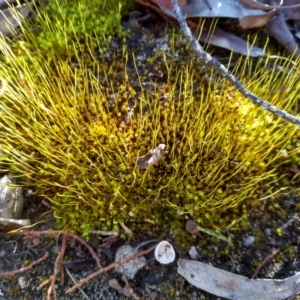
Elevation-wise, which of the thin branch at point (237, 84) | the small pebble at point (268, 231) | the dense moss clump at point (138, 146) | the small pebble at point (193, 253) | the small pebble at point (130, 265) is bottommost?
the small pebble at point (130, 265)

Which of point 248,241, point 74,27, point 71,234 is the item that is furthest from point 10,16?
point 248,241

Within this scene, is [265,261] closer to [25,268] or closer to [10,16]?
[25,268]

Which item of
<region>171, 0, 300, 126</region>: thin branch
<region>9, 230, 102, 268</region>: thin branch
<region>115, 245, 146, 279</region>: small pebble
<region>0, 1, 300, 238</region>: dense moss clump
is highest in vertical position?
<region>171, 0, 300, 126</region>: thin branch

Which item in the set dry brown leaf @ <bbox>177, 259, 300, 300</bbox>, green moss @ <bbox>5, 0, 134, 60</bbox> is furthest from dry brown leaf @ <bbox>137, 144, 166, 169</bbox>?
green moss @ <bbox>5, 0, 134, 60</bbox>

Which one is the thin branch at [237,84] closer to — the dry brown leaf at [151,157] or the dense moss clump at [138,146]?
the dense moss clump at [138,146]

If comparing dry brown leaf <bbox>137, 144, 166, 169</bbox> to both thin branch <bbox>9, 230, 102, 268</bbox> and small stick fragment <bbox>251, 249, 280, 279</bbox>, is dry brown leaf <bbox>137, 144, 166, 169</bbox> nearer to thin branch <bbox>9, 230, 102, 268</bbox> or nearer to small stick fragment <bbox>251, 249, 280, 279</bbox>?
thin branch <bbox>9, 230, 102, 268</bbox>

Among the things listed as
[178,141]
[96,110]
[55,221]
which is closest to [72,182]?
[55,221]

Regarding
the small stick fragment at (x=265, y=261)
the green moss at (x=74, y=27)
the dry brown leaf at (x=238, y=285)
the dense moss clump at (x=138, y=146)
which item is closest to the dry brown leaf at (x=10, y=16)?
the green moss at (x=74, y=27)
